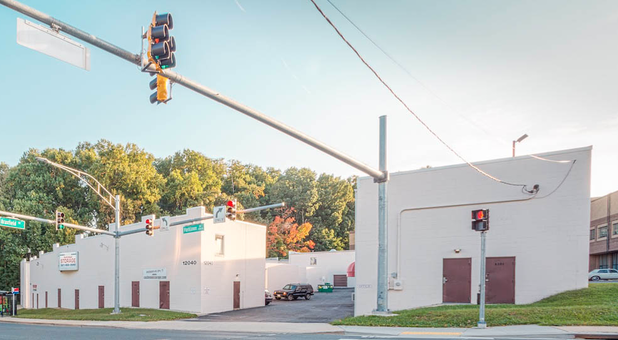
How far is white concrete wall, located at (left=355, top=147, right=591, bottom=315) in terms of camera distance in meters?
19.2

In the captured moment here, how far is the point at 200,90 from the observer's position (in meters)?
9.46

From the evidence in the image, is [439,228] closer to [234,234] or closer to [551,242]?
[551,242]

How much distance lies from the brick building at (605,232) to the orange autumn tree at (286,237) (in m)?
37.2

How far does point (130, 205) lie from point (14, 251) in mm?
13897

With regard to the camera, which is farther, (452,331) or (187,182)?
(187,182)

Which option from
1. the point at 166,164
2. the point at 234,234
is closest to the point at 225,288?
the point at 234,234

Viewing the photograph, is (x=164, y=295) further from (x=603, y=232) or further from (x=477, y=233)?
(x=603, y=232)

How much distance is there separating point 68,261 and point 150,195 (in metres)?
14.6

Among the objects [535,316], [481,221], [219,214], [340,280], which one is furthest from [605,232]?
[481,221]

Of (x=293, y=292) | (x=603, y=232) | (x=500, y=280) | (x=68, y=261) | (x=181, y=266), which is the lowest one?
(x=293, y=292)

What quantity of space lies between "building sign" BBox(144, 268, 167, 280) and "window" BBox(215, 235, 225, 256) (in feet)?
12.3

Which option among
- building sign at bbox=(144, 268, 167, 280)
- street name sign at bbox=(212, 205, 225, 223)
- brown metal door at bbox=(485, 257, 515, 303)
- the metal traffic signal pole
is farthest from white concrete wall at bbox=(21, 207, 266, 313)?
brown metal door at bbox=(485, 257, 515, 303)

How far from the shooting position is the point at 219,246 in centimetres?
3216

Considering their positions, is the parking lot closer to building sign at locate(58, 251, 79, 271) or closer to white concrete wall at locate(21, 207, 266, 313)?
white concrete wall at locate(21, 207, 266, 313)
